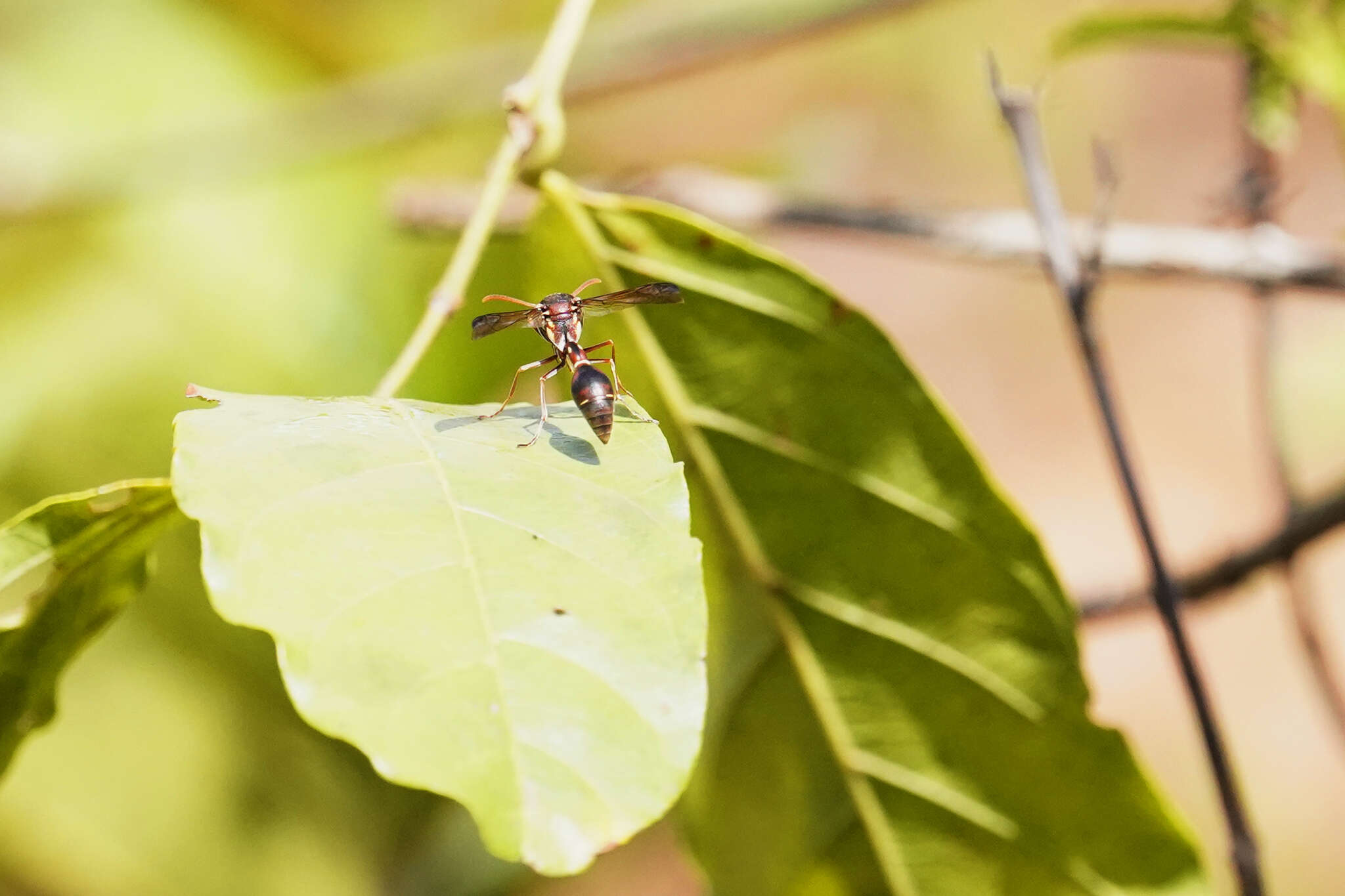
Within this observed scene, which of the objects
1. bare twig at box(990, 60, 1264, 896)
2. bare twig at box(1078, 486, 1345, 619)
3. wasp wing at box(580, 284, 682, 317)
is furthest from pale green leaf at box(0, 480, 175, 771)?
bare twig at box(1078, 486, 1345, 619)

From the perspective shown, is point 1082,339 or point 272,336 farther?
point 272,336

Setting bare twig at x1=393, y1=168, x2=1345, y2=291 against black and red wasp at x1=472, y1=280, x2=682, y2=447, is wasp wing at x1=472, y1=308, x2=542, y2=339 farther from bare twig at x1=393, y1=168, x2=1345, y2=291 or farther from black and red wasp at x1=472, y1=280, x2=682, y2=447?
bare twig at x1=393, y1=168, x2=1345, y2=291

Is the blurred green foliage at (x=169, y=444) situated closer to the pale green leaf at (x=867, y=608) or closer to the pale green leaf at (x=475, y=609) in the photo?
the pale green leaf at (x=867, y=608)

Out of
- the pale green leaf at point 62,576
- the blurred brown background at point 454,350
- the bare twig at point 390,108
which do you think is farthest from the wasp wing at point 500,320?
the bare twig at point 390,108

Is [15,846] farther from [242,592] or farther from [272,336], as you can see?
[242,592]

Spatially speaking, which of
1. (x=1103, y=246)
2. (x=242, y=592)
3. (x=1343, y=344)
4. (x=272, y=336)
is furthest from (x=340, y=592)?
(x=1343, y=344)
